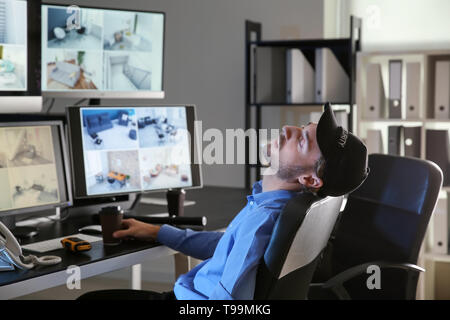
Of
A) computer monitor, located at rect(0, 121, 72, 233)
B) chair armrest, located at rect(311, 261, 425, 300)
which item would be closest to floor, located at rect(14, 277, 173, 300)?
computer monitor, located at rect(0, 121, 72, 233)

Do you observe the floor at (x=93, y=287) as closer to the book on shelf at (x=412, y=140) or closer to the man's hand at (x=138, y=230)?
the book on shelf at (x=412, y=140)

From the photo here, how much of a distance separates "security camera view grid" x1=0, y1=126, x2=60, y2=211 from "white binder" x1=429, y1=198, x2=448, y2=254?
224 centimetres

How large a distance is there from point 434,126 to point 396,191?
1.64m

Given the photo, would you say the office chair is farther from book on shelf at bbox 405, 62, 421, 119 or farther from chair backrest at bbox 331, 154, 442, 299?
book on shelf at bbox 405, 62, 421, 119

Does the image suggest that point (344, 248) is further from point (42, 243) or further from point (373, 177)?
point (42, 243)

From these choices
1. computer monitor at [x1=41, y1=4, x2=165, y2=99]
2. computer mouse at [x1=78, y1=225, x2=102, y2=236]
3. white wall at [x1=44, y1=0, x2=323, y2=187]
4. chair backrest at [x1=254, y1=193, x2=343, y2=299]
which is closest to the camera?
chair backrest at [x1=254, y1=193, x2=343, y2=299]

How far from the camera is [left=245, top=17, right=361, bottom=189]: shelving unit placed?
12.3 feet

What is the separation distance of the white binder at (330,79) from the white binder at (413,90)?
14.0 inches

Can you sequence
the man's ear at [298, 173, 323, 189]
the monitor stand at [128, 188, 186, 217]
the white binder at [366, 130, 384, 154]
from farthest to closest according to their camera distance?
the white binder at [366, 130, 384, 154] < the monitor stand at [128, 188, 186, 217] < the man's ear at [298, 173, 323, 189]

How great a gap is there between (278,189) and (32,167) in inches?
38.6

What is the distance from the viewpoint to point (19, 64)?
250 cm

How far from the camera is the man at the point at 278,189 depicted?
157 cm

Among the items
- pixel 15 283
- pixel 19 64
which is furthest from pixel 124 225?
pixel 19 64

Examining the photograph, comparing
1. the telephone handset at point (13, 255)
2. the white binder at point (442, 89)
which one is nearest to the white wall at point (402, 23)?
the white binder at point (442, 89)
